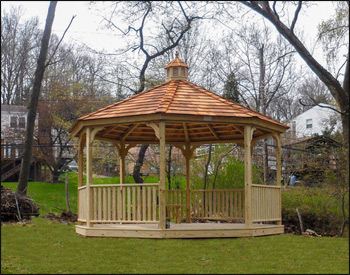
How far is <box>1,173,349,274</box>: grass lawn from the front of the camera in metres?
8.55

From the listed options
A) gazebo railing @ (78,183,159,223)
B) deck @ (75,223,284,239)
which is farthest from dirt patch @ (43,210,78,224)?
deck @ (75,223,284,239)

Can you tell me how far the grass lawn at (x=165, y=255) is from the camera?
8547 mm

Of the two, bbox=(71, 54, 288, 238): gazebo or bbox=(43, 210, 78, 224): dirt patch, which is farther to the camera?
bbox=(43, 210, 78, 224): dirt patch

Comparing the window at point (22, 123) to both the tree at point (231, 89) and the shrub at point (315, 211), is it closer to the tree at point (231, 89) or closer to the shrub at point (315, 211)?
the tree at point (231, 89)

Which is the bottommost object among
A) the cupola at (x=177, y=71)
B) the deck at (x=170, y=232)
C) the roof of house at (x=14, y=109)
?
the deck at (x=170, y=232)

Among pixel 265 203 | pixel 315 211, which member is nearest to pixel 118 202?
pixel 265 203

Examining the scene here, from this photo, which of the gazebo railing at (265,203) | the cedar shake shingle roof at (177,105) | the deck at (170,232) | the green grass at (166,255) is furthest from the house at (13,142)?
the gazebo railing at (265,203)

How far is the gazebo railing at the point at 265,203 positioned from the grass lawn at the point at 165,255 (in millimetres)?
667

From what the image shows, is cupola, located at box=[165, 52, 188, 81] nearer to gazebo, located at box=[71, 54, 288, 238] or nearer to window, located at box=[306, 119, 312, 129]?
gazebo, located at box=[71, 54, 288, 238]

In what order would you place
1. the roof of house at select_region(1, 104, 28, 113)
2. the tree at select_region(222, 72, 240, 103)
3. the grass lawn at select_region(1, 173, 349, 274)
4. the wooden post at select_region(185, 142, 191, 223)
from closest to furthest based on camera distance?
1. the grass lawn at select_region(1, 173, 349, 274)
2. the wooden post at select_region(185, 142, 191, 223)
3. the tree at select_region(222, 72, 240, 103)
4. the roof of house at select_region(1, 104, 28, 113)

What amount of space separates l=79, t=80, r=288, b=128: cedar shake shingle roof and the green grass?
3008 millimetres

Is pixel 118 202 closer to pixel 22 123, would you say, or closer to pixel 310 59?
pixel 310 59

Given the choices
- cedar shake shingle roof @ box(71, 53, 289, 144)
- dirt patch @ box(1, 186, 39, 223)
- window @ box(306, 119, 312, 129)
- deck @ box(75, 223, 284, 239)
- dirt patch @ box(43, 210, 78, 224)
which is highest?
window @ box(306, 119, 312, 129)

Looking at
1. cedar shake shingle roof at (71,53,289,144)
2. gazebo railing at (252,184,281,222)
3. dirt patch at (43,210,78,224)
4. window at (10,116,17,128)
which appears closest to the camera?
cedar shake shingle roof at (71,53,289,144)
